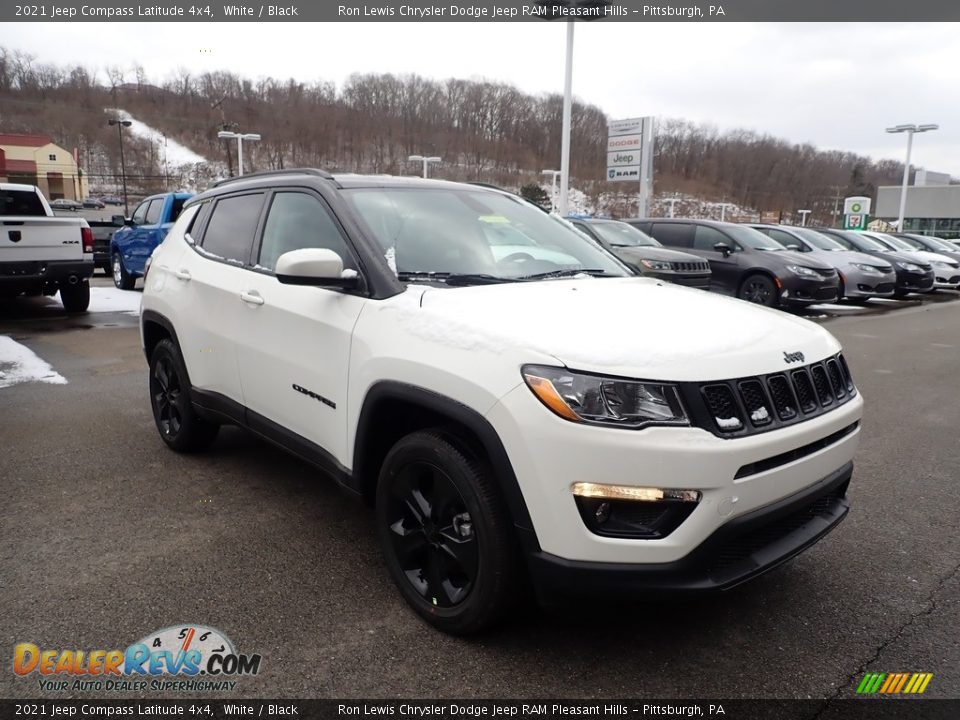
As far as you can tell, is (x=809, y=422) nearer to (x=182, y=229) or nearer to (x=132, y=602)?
(x=132, y=602)

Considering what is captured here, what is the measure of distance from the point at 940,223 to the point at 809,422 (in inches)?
3482

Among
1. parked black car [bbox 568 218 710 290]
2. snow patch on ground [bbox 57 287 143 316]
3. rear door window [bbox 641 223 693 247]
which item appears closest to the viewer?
parked black car [bbox 568 218 710 290]

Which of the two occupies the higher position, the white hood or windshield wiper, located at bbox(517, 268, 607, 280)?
windshield wiper, located at bbox(517, 268, 607, 280)

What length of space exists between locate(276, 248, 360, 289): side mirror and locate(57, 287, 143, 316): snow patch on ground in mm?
9410

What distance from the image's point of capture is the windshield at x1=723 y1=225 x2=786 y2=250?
12.6 meters

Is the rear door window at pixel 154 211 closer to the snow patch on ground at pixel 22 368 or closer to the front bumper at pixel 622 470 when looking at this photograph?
the snow patch on ground at pixel 22 368

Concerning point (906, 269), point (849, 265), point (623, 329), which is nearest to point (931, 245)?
point (906, 269)

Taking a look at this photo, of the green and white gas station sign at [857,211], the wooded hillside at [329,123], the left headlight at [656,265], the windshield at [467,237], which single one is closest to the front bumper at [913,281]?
the left headlight at [656,265]

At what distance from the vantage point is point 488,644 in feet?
8.37

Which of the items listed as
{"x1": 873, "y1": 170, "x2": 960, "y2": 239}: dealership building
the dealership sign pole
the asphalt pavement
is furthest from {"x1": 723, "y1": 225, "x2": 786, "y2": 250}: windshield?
{"x1": 873, "y1": 170, "x2": 960, "y2": 239}: dealership building

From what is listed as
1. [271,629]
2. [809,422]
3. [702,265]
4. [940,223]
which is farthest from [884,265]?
[940,223]

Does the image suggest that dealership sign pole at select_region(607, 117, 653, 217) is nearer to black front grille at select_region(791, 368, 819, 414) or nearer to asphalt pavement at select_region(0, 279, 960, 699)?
asphalt pavement at select_region(0, 279, 960, 699)

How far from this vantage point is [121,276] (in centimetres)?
1415

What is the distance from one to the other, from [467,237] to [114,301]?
11212 millimetres
